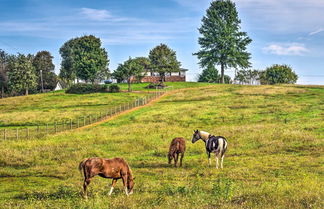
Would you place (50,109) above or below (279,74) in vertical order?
below

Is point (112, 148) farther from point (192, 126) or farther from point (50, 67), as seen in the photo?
point (50, 67)

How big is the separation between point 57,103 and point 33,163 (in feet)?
174

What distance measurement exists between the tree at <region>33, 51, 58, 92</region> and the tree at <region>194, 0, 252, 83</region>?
59078mm

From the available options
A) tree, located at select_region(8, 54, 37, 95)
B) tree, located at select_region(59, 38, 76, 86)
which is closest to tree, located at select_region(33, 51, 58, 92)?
tree, located at select_region(59, 38, 76, 86)

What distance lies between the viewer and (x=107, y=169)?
48.0 feet

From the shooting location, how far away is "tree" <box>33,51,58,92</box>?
129500 mm

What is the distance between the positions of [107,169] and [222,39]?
9734 cm

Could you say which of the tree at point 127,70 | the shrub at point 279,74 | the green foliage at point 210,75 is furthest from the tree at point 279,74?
the tree at point 127,70

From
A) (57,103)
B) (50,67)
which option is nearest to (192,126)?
(57,103)

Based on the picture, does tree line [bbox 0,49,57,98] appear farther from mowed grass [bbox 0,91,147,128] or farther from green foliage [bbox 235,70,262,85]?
green foliage [bbox 235,70,262,85]

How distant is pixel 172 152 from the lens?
23047 mm

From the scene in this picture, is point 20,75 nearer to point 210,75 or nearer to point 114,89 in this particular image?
point 114,89

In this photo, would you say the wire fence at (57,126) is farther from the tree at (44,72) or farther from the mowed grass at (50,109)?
the tree at (44,72)

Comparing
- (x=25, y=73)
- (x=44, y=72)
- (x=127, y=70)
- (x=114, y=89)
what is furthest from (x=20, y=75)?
(x=127, y=70)
